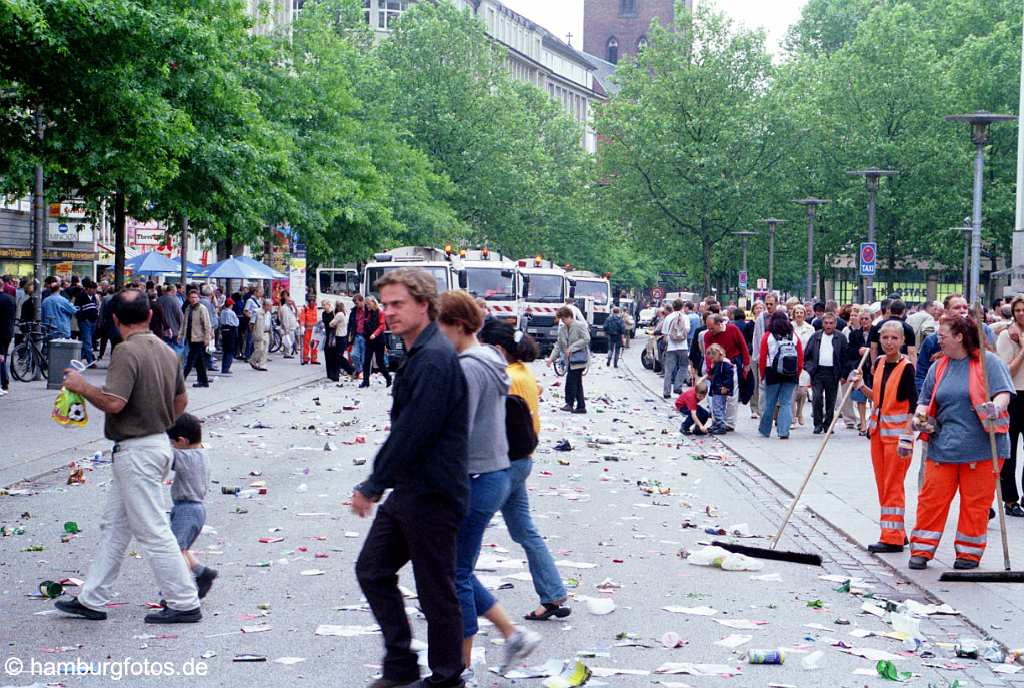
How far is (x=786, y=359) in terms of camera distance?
18.9 meters

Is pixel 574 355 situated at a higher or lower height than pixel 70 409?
lower

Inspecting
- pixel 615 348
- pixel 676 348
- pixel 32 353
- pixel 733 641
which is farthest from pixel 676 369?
Result: pixel 733 641

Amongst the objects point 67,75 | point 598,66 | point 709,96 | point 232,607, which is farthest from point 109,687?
point 598,66

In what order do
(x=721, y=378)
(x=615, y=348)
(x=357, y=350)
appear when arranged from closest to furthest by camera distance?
(x=721, y=378) < (x=357, y=350) < (x=615, y=348)

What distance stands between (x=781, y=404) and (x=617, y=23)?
131925 millimetres

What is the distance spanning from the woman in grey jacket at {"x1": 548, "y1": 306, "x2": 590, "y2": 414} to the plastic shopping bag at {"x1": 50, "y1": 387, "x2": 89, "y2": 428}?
49.9ft

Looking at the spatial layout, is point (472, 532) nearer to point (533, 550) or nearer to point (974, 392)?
point (533, 550)

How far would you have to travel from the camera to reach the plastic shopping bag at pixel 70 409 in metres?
7.59

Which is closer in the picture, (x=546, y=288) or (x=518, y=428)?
(x=518, y=428)

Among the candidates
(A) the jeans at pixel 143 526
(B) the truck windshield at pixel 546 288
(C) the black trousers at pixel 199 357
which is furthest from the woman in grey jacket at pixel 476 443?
(B) the truck windshield at pixel 546 288

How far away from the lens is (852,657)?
277 inches

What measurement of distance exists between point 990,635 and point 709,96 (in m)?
51.4

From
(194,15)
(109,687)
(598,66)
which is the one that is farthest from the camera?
(598,66)

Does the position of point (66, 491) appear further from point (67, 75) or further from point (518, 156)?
point (518, 156)
